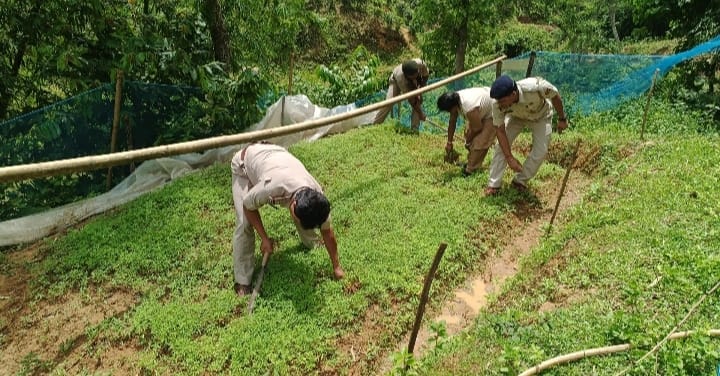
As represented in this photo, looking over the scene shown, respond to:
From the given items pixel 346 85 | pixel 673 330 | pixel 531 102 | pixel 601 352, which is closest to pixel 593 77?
pixel 531 102

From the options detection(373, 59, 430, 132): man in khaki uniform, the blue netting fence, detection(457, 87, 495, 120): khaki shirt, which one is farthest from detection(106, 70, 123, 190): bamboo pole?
detection(457, 87, 495, 120): khaki shirt

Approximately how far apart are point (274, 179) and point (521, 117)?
3.16 m

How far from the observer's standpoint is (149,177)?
630cm

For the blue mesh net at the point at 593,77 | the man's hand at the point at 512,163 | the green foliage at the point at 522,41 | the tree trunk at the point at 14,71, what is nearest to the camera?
the man's hand at the point at 512,163

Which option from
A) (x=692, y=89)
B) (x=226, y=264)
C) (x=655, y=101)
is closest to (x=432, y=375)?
(x=226, y=264)

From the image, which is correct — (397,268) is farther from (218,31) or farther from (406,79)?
(218,31)

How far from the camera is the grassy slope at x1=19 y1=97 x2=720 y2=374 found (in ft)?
10.6

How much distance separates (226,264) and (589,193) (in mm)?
4178

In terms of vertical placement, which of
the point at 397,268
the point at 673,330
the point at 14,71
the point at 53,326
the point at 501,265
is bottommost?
the point at 501,265

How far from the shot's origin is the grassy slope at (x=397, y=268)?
3.24 metres

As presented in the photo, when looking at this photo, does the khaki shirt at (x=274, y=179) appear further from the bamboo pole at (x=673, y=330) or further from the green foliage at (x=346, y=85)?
the green foliage at (x=346, y=85)

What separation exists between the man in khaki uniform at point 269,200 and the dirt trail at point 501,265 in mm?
966

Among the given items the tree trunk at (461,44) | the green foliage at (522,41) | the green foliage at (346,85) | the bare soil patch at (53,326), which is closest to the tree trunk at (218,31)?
the green foliage at (346,85)

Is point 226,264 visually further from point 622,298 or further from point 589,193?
point 589,193
